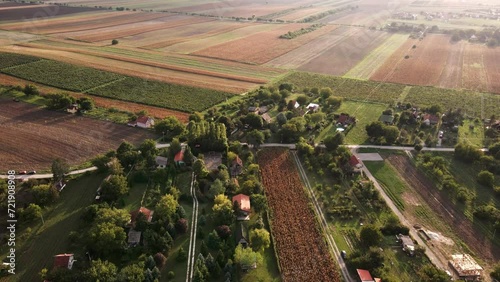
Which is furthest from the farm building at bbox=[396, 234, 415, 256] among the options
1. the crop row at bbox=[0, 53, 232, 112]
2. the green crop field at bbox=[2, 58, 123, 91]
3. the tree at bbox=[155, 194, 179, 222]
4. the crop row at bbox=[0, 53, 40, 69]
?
the crop row at bbox=[0, 53, 40, 69]

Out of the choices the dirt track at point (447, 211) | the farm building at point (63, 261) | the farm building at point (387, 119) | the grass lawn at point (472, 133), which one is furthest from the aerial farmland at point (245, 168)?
the farm building at point (387, 119)

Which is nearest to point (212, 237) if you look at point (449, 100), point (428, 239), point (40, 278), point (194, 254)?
point (194, 254)

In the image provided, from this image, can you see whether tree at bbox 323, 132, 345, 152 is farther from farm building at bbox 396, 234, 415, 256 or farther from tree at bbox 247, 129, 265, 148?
farm building at bbox 396, 234, 415, 256

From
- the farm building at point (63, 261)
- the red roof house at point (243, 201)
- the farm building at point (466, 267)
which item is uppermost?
the red roof house at point (243, 201)

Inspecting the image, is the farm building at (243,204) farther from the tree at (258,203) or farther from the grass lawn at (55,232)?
the grass lawn at (55,232)

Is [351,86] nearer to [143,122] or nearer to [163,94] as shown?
[163,94]

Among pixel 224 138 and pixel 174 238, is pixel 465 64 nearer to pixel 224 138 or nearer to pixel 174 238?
pixel 224 138
